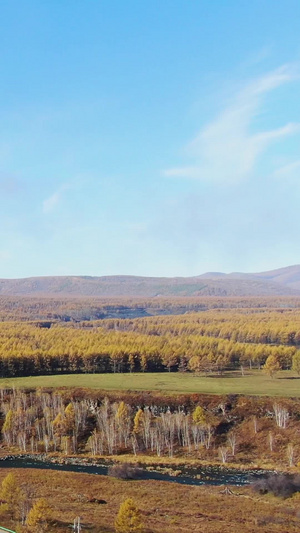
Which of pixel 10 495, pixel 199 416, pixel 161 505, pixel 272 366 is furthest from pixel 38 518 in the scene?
pixel 272 366

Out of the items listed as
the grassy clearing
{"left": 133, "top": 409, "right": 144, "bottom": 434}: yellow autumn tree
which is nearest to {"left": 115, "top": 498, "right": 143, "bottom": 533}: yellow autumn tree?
{"left": 133, "top": 409, "right": 144, "bottom": 434}: yellow autumn tree

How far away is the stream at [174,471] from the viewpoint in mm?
56719

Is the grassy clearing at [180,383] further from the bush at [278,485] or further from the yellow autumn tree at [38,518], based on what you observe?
the yellow autumn tree at [38,518]

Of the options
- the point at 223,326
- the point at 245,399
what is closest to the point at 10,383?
the point at 245,399

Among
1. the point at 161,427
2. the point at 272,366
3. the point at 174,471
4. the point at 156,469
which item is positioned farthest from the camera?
the point at 272,366

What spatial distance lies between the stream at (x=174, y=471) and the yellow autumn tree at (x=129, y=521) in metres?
21.8

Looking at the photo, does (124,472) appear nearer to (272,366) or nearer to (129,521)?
(129,521)

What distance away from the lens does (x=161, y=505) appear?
4794 centimetres

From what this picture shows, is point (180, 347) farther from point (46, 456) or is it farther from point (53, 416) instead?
point (46, 456)

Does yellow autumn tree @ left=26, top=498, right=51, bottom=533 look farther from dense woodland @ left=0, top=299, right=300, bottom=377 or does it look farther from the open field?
dense woodland @ left=0, top=299, right=300, bottom=377

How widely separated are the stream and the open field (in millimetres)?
2681

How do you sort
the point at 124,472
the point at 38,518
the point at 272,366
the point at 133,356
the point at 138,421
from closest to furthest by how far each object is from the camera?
the point at 38,518
the point at 124,472
the point at 138,421
the point at 272,366
the point at 133,356

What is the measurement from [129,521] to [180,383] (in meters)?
59.2

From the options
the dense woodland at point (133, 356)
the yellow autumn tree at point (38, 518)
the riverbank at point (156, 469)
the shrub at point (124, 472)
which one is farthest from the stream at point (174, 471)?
the dense woodland at point (133, 356)
